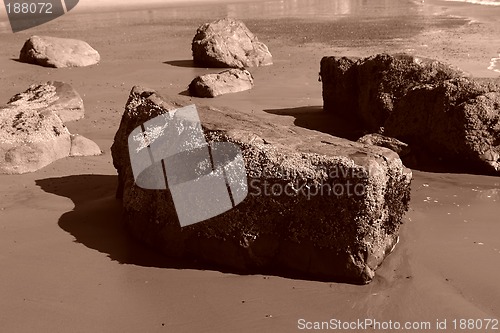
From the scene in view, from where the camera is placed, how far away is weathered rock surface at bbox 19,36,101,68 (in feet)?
38.1

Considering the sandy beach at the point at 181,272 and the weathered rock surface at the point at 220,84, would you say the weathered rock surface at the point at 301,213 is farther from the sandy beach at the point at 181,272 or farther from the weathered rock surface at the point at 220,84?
the weathered rock surface at the point at 220,84

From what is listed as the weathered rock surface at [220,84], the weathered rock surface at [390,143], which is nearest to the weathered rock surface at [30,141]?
the weathered rock surface at [390,143]

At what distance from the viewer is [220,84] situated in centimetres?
951

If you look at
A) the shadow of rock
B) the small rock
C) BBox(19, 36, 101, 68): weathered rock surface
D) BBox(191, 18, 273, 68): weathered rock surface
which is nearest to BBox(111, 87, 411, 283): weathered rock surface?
the small rock

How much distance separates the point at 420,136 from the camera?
6.25 m

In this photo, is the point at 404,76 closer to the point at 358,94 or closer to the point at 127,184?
the point at 358,94

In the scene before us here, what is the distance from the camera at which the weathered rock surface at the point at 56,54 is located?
1161 cm

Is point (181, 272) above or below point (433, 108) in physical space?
below

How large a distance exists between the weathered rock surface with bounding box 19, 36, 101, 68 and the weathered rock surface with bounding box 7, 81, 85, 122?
345 cm

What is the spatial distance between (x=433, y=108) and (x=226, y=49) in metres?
6.47

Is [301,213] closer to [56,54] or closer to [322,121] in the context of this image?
[322,121]

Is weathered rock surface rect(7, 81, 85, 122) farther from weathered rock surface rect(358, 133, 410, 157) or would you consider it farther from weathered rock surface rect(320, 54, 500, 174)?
weathered rock surface rect(358, 133, 410, 157)

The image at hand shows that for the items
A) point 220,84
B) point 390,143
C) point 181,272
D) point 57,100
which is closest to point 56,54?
point 220,84

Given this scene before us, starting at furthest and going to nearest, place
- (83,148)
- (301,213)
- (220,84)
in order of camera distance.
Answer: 1. (220,84)
2. (83,148)
3. (301,213)
